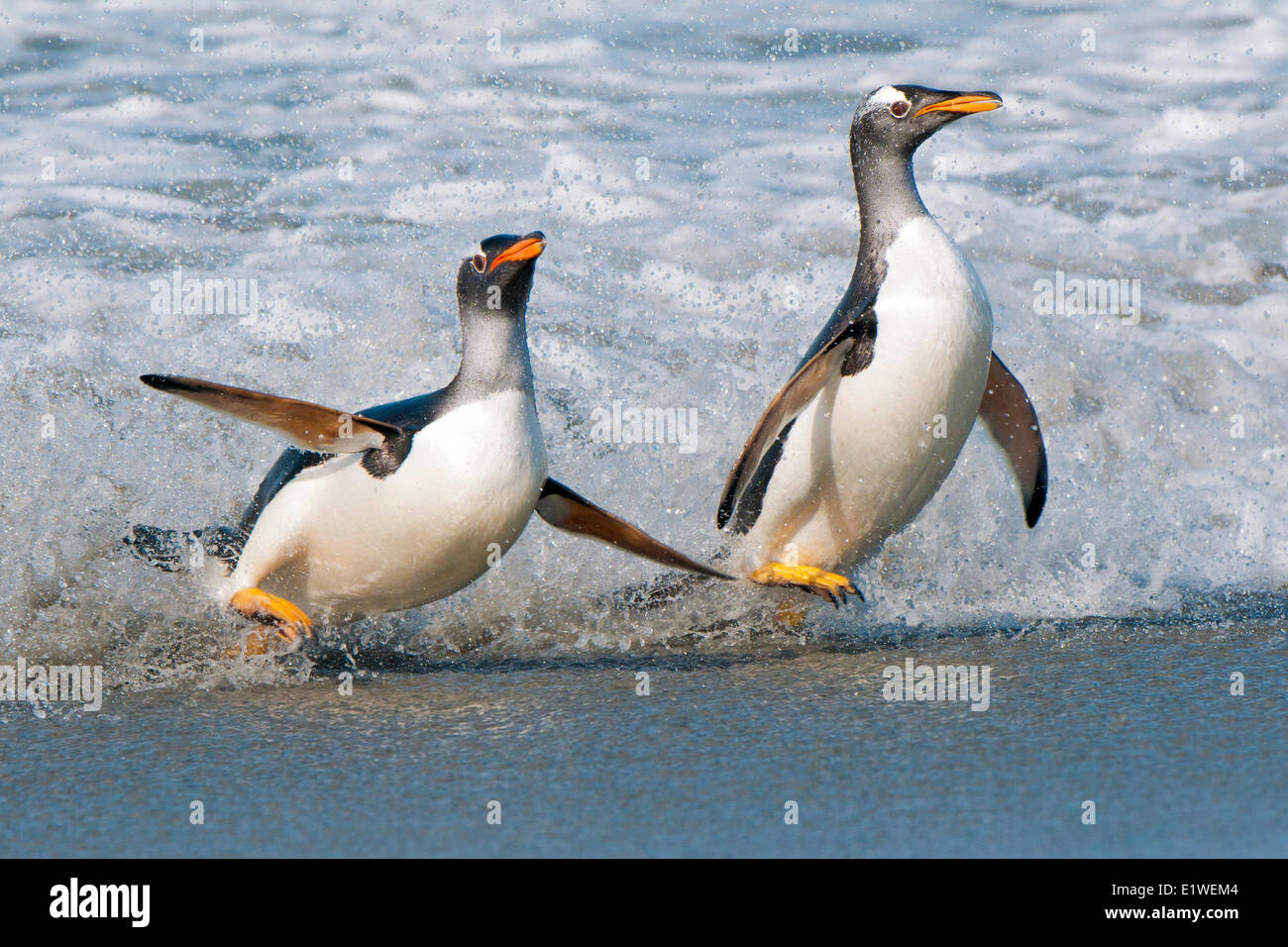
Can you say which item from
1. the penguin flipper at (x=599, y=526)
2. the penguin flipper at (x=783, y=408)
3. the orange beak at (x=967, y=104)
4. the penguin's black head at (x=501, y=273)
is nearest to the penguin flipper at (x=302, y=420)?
the penguin's black head at (x=501, y=273)

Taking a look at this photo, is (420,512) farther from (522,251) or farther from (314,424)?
(522,251)

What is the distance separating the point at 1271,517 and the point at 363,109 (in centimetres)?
562

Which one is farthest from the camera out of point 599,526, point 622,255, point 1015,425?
point 622,255

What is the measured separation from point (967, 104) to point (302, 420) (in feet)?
6.59

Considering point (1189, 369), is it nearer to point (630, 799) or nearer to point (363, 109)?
point (630, 799)

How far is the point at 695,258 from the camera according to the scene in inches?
258

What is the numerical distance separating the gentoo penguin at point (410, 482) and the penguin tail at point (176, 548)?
0.57ft

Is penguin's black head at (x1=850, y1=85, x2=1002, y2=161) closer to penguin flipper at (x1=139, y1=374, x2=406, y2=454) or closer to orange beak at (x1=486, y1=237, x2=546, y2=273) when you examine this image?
orange beak at (x1=486, y1=237, x2=546, y2=273)

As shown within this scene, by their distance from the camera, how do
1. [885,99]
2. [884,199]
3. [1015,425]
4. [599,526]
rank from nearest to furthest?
[599,526] < [884,199] < [885,99] < [1015,425]

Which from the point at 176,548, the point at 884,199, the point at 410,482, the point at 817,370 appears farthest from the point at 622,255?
the point at 410,482

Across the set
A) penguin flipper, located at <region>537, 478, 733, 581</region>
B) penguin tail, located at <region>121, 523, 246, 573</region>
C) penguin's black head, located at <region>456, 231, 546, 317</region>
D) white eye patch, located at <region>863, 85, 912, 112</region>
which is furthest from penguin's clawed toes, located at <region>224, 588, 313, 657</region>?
white eye patch, located at <region>863, 85, 912, 112</region>

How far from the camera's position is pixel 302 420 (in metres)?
3.16

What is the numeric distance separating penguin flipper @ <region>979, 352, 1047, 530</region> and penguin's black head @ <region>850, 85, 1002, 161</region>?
716 mm

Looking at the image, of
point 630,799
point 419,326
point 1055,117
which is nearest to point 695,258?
point 419,326
